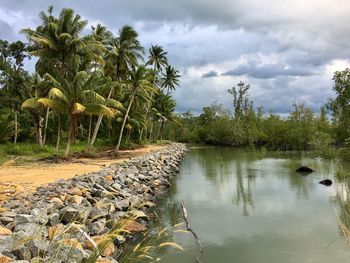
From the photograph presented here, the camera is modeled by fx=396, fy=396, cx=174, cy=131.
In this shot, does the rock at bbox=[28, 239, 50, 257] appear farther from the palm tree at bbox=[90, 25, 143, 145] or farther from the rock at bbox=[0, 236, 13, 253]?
the palm tree at bbox=[90, 25, 143, 145]

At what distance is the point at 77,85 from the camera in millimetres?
21672

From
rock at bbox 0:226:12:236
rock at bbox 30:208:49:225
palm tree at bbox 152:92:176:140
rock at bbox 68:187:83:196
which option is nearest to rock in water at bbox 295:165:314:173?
rock at bbox 68:187:83:196

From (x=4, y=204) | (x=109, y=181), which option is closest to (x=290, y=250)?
(x=4, y=204)

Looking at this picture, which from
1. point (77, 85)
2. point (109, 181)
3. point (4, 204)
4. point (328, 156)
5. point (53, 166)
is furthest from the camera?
point (328, 156)

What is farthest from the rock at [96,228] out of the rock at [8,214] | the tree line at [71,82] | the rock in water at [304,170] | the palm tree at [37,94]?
the palm tree at [37,94]

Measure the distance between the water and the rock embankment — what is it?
4.25 feet

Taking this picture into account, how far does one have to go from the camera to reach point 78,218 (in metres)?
7.26

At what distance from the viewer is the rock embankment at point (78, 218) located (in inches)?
140

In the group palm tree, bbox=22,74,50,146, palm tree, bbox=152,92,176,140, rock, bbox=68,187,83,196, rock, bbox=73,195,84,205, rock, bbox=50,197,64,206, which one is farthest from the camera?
palm tree, bbox=152,92,176,140

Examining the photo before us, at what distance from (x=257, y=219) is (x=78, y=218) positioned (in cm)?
679

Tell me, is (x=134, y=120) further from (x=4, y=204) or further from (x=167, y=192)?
(x=4, y=204)

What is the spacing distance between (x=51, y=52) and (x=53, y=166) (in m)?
9.73

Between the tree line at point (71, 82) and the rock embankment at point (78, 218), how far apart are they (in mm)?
5862

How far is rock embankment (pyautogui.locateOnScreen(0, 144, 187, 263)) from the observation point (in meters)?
3.54
